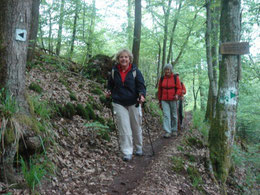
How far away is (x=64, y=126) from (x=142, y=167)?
2.13 meters

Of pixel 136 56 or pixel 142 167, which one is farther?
pixel 136 56

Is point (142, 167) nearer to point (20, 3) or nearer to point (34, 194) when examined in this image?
point (34, 194)

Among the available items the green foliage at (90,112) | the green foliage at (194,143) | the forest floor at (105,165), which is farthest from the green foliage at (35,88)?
the green foliage at (194,143)

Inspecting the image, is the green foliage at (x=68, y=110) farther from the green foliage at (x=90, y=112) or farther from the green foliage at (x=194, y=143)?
the green foliage at (x=194, y=143)

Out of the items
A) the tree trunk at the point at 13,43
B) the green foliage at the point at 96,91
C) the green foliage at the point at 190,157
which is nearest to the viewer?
the tree trunk at the point at 13,43

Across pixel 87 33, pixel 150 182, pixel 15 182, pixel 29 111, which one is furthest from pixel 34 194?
pixel 87 33

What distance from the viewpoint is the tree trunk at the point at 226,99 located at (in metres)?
5.18

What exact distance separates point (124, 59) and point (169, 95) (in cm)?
324

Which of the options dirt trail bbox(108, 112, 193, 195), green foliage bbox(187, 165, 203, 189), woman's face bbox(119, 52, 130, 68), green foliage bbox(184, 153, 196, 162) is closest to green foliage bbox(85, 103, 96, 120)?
dirt trail bbox(108, 112, 193, 195)

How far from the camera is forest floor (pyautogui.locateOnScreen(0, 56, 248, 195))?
3.59 m

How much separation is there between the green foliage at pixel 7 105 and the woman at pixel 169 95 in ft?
17.4

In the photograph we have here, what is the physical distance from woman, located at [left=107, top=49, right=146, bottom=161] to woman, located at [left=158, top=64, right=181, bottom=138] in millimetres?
2798

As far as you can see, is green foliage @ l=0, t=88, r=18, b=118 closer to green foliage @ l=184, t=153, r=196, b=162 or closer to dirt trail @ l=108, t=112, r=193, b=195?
dirt trail @ l=108, t=112, r=193, b=195

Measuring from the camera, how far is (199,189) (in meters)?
4.54
